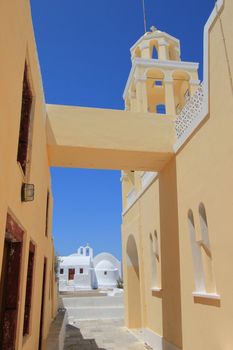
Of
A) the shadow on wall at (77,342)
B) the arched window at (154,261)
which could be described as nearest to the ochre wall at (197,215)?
the arched window at (154,261)

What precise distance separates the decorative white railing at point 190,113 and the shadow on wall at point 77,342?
655 cm

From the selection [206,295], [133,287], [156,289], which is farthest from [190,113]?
[133,287]

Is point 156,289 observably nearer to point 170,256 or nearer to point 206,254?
point 170,256

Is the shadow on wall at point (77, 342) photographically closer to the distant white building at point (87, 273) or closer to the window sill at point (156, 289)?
the window sill at point (156, 289)

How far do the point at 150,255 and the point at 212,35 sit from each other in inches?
242

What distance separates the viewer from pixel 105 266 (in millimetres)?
40719

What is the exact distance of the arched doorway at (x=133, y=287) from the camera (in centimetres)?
1261

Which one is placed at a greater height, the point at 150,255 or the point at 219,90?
the point at 219,90

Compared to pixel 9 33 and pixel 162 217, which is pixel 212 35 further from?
pixel 162 217

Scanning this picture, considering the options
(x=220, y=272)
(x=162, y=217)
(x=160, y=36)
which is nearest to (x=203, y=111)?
(x=220, y=272)

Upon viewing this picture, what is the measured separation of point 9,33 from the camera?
9.85 ft

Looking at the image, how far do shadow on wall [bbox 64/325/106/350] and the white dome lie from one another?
A: 28440 millimetres


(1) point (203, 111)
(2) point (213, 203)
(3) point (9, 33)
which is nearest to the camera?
(3) point (9, 33)

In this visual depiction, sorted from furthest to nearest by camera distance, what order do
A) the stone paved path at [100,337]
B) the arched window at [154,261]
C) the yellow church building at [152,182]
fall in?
the stone paved path at [100,337], the arched window at [154,261], the yellow church building at [152,182]
